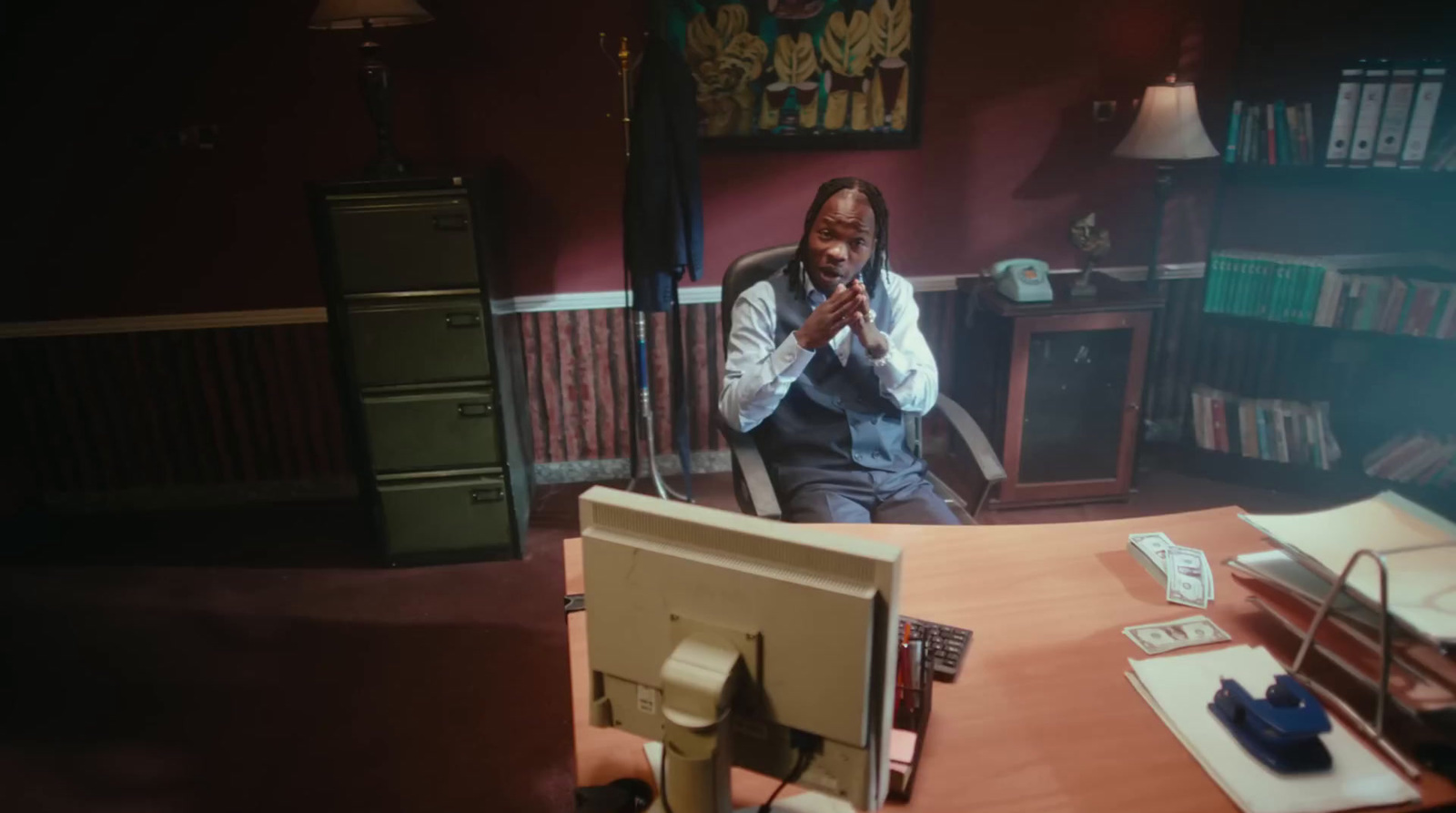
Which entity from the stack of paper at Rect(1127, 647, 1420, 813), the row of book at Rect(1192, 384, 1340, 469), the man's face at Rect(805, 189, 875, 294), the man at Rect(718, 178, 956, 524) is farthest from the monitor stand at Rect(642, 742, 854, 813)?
the row of book at Rect(1192, 384, 1340, 469)

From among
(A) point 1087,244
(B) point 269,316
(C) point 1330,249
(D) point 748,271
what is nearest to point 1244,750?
(D) point 748,271

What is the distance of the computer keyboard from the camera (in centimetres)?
136

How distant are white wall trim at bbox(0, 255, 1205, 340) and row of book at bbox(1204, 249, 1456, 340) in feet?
3.13

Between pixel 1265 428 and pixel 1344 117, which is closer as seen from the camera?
pixel 1344 117

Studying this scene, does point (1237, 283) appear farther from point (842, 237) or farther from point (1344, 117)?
point (842, 237)

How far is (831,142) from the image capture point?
10.8ft

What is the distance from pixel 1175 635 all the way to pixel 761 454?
3.42 ft

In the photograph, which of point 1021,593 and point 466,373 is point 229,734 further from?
point 1021,593

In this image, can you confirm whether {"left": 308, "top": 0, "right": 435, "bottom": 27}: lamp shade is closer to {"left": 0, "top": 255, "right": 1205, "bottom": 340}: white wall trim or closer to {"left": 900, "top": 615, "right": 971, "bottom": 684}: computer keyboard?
{"left": 0, "top": 255, "right": 1205, "bottom": 340}: white wall trim

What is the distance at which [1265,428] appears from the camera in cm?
340

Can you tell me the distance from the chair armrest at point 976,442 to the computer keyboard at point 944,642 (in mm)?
675

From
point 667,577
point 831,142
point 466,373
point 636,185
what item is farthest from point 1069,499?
point 667,577

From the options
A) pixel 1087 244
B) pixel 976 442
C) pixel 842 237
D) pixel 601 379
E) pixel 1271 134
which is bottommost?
pixel 601 379

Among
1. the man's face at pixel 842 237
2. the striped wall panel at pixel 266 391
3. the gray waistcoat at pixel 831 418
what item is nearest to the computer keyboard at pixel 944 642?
the gray waistcoat at pixel 831 418
